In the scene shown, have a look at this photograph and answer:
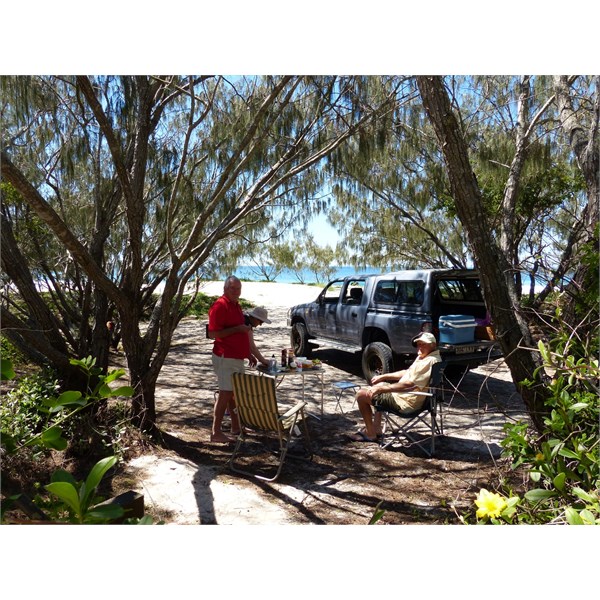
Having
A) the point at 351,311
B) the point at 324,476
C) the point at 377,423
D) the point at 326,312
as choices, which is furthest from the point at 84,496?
the point at 326,312

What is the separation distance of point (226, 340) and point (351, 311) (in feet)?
9.59

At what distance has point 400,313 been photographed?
5824 mm

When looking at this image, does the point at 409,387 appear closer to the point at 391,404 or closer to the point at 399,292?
the point at 391,404

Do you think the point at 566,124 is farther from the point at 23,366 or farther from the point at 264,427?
the point at 23,366

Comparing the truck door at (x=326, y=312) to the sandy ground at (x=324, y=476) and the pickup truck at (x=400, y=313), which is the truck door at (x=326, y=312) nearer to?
the pickup truck at (x=400, y=313)

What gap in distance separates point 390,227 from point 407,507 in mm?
9217

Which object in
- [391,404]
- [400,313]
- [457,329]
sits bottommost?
[391,404]

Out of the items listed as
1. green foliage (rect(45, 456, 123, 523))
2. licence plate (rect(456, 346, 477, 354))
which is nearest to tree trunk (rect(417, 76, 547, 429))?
green foliage (rect(45, 456, 123, 523))

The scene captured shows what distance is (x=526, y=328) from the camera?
7.77 ft

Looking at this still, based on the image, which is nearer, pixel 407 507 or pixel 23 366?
pixel 407 507

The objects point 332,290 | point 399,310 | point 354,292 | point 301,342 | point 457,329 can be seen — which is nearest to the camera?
point 457,329

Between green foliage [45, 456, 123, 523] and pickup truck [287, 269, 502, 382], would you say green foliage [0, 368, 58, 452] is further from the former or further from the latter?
pickup truck [287, 269, 502, 382]

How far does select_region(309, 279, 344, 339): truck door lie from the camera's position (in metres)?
7.16
